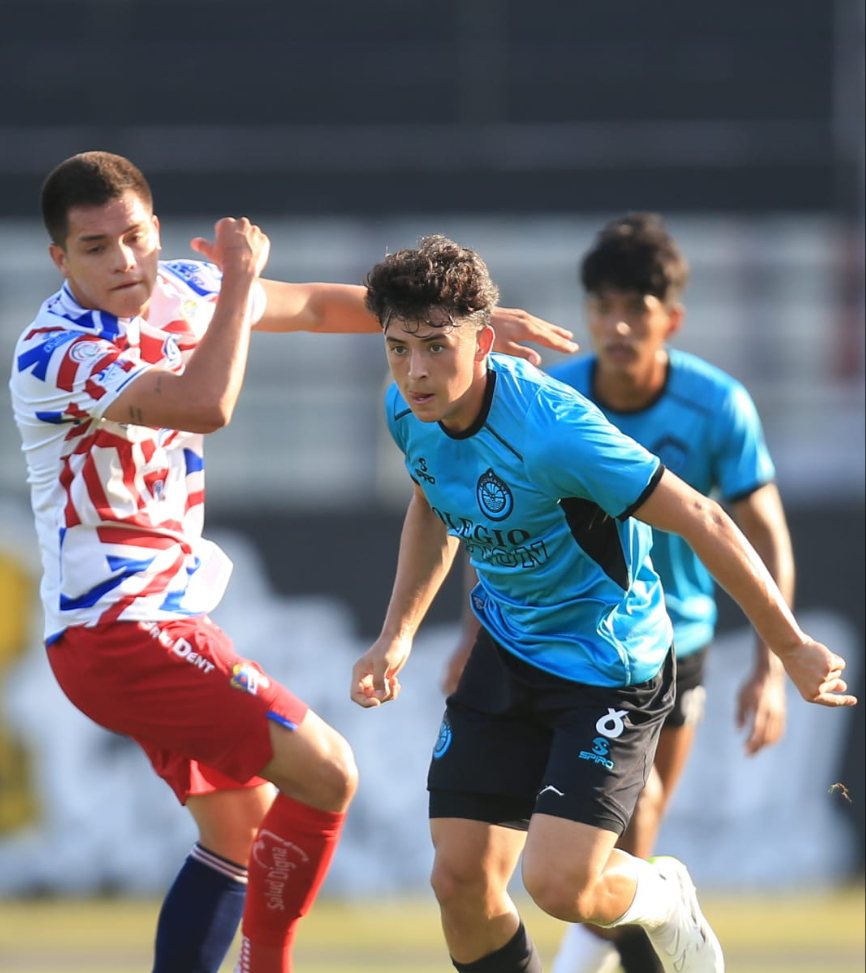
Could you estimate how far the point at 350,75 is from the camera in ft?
47.5

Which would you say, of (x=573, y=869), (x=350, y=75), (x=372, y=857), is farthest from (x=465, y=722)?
(x=350, y=75)

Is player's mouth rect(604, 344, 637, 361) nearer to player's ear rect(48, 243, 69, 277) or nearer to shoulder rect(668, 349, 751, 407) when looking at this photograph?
shoulder rect(668, 349, 751, 407)

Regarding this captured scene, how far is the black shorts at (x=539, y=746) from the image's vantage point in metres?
3.79

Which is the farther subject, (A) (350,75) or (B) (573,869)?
(A) (350,75)

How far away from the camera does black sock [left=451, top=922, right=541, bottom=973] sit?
12.7 ft

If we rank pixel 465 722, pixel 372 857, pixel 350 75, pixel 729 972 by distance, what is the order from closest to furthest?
pixel 465 722
pixel 729 972
pixel 372 857
pixel 350 75

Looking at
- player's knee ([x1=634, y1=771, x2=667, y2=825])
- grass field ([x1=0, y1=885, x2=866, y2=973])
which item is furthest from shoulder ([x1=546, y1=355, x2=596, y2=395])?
grass field ([x1=0, y1=885, x2=866, y2=973])

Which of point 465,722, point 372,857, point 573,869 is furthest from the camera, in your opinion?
point 372,857

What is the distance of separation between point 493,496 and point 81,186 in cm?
125

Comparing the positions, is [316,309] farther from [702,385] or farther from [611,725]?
[611,725]

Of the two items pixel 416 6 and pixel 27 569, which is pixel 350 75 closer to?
pixel 416 6

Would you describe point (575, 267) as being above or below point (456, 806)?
above

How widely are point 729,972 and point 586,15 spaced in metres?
10.5

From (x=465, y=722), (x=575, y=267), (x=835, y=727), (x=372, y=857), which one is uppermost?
(x=575, y=267)
